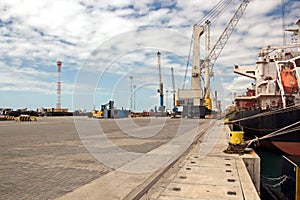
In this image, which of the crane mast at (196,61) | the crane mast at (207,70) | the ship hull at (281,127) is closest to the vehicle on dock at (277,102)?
the ship hull at (281,127)

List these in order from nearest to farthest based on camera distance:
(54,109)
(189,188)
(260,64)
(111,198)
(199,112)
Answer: (111,198) < (189,188) < (260,64) < (199,112) < (54,109)

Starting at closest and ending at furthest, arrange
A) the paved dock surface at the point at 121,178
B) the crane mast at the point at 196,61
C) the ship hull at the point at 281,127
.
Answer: the paved dock surface at the point at 121,178 < the ship hull at the point at 281,127 < the crane mast at the point at 196,61

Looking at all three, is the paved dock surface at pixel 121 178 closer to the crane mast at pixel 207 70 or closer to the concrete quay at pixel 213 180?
the concrete quay at pixel 213 180

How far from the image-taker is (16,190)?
16.8ft

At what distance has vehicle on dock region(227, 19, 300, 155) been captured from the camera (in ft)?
39.8

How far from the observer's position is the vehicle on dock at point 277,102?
12141mm

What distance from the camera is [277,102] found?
57.9 feet

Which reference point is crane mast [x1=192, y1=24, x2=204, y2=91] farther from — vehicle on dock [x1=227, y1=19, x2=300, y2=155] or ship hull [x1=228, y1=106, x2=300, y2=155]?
ship hull [x1=228, y1=106, x2=300, y2=155]

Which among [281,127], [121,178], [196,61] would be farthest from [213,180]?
[196,61]

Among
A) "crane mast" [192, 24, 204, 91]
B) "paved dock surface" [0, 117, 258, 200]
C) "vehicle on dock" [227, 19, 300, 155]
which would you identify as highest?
"crane mast" [192, 24, 204, 91]

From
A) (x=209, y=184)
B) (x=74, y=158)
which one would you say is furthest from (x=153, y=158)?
(x=209, y=184)

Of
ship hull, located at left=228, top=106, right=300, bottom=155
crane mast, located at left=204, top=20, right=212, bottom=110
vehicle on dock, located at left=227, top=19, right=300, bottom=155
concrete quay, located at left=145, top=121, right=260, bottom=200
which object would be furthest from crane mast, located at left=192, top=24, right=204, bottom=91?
concrete quay, located at left=145, top=121, right=260, bottom=200

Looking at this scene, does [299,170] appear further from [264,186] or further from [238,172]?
[264,186]

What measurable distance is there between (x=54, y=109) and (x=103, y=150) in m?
72.8
